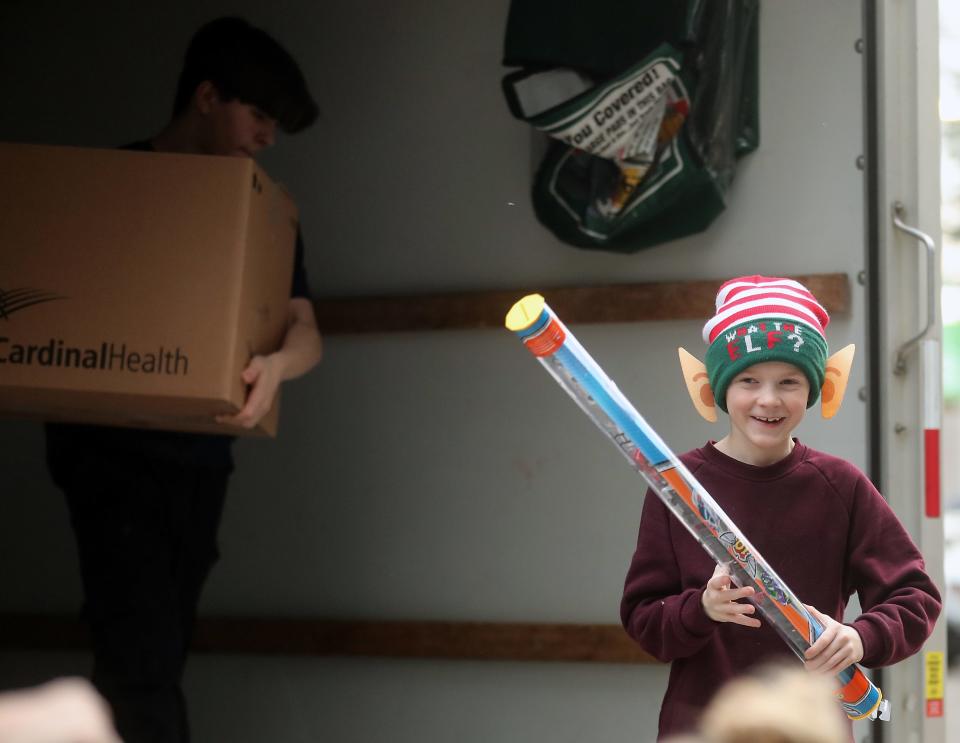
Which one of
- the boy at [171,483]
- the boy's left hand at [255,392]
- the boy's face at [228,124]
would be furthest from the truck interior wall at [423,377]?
the boy's left hand at [255,392]

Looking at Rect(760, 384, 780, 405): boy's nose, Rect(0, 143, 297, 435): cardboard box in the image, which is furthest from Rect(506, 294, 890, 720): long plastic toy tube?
Rect(0, 143, 297, 435): cardboard box

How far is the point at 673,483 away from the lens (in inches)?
48.1

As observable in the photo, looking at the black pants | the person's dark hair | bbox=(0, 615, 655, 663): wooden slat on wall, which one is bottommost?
bbox=(0, 615, 655, 663): wooden slat on wall

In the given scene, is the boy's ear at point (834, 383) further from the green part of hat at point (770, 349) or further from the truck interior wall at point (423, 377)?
the truck interior wall at point (423, 377)

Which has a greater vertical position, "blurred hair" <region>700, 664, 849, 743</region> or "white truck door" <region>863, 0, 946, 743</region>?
"blurred hair" <region>700, 664, 849, 743</region>

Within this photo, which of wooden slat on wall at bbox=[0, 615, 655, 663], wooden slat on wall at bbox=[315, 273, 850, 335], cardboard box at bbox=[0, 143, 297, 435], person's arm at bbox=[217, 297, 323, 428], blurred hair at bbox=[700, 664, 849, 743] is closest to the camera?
blurred hair at bbox=[700, 664, 849, 743]

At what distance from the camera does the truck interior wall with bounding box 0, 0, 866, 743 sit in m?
2.64

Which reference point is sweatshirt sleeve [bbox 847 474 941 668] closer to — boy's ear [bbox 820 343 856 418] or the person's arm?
boy's ear [bbox 820 343 856 418]

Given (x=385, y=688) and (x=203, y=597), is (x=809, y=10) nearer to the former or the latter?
(x=385, y=688)

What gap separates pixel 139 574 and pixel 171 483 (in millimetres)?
202

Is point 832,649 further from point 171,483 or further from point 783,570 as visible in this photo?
point 171,483

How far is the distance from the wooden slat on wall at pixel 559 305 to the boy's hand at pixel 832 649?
134cm

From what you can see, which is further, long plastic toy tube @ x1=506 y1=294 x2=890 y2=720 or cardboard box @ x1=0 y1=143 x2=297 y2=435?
cardboard box @ x1=0 y1=143 x2=297 y2=435

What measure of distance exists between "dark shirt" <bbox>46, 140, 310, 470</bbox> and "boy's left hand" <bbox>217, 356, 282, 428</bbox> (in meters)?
0.24
